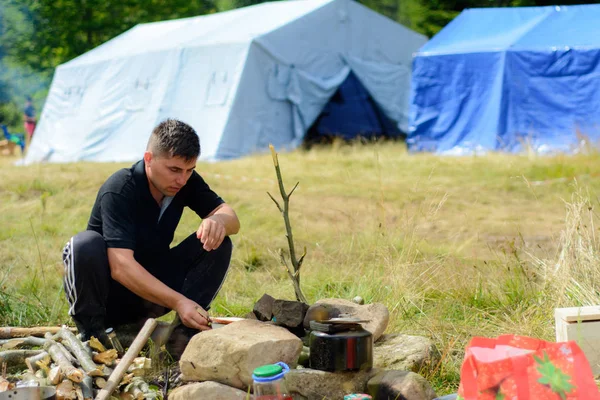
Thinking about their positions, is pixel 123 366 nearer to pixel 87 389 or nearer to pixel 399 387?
pixel 87 389

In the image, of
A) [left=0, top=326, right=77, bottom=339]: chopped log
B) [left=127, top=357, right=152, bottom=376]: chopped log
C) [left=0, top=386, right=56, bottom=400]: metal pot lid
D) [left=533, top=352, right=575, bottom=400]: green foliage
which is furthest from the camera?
[left=0, top=326, right=77, bottom=339]: chopped log

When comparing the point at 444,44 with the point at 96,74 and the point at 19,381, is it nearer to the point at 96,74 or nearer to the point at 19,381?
the point at 96,74

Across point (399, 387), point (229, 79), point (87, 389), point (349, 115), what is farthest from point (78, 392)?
point (349, 115)

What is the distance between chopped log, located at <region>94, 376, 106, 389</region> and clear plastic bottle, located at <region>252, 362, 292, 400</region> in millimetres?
710

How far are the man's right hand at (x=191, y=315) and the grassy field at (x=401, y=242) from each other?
782mm

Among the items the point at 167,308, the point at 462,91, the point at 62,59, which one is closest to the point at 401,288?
the point at 167,308

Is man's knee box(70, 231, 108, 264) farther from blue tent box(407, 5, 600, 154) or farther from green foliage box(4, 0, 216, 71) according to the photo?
green foliage box(4, 0, 216, 71)

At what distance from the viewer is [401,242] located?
4.77 meters

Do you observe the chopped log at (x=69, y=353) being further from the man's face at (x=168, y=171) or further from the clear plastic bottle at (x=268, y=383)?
the clear plastic bottle at (x=268, y=383)

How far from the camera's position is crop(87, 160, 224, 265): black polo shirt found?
10.2 ft

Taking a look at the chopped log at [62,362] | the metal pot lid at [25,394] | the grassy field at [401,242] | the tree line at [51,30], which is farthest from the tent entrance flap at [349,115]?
the metal pot lid at [25,394]

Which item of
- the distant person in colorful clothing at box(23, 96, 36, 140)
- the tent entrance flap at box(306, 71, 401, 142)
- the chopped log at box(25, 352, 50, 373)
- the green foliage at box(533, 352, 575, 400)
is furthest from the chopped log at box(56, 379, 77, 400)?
the distant person in colorful clothing at box(23, 96, 36, 140)

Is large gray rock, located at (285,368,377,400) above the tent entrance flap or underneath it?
above

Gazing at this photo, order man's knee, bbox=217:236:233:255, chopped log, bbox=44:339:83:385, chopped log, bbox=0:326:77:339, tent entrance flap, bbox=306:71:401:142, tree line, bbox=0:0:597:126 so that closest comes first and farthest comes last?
chopped log, bbox=44:339:83:385, chopped log, bbox=0:326:77:339, man's knee, bbox=217:236:233:255, tent entrance flap, bbox=306:71:401:142, tree line, bbox=0:0:597:126
